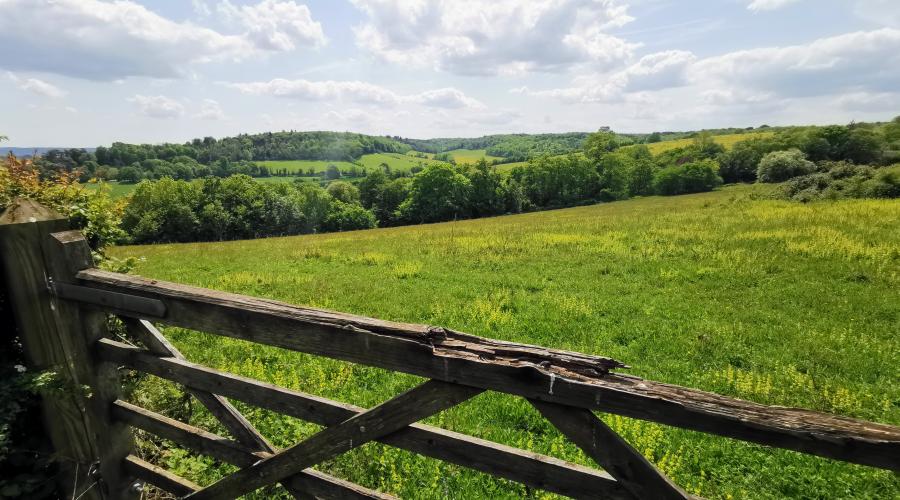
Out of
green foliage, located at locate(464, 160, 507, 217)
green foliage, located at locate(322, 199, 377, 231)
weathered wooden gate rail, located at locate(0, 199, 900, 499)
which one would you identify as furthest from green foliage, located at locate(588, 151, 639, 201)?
weathered wooden gate rail, located at locate(0, 199, 900, 499)

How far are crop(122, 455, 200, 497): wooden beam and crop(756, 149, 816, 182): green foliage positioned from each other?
232 ft

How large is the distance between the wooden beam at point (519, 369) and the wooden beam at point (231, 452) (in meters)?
0.93

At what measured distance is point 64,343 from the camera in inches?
129

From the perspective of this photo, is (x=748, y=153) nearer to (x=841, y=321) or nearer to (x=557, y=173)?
(x=557, y=173)

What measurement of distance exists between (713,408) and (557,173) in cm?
8907

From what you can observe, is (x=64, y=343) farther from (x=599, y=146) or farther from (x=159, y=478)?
(x=599, y=146)

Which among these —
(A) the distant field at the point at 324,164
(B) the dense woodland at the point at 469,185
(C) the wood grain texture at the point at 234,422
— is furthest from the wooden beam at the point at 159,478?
(A) the distant field at the point at 324,164

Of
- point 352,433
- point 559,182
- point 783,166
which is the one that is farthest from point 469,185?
point 352,433

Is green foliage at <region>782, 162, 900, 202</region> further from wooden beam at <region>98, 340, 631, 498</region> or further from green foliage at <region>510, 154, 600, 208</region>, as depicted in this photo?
green foliage at <region>510, 154, 600, 208</region>

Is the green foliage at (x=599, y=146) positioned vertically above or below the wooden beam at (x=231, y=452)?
above

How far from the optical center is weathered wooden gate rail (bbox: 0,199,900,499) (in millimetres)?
1818

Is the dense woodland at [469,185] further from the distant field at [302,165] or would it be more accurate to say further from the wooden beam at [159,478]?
the wooden beam at [159,478]

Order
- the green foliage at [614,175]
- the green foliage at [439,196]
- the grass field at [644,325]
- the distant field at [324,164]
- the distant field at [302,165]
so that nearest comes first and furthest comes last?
the grass field at [644,325], the green foliage at [439,196], the green foliage at [614,175], the distant field at [302,165], the distant field at [324,164]

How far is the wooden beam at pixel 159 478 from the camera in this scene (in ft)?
11.6
